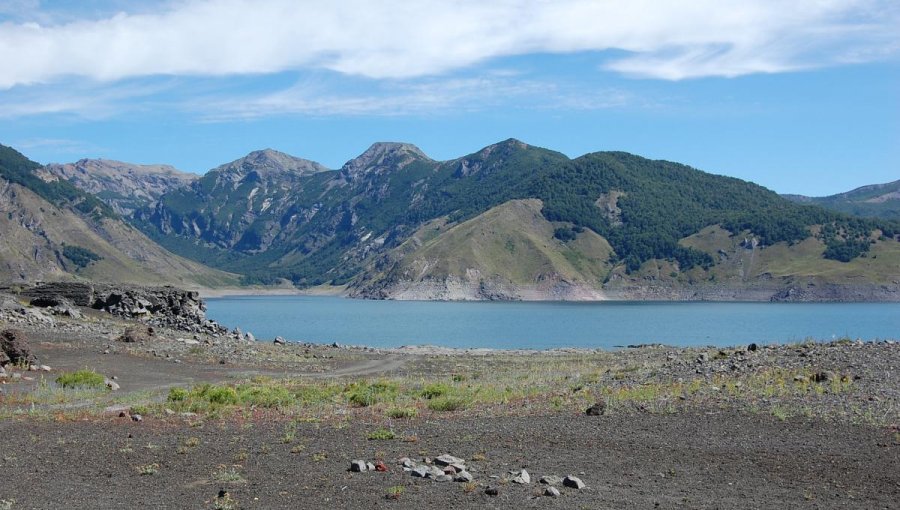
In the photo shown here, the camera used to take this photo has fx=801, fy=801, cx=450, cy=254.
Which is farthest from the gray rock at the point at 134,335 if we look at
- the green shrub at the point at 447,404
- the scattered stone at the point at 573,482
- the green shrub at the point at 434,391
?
the scattered stone at the point at 573,482

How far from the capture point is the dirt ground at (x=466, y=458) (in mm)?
14414

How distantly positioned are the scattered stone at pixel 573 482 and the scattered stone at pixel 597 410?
304 inches

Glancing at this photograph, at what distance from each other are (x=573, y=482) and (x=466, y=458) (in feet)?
10.1

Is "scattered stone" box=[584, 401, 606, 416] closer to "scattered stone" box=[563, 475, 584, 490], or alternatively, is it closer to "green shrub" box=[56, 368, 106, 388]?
"scattered stone" box=[563, 475, 584, 490]

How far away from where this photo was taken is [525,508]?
13.7 meters

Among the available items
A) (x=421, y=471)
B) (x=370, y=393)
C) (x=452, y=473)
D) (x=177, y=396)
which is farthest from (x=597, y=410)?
(x=177, y=396)

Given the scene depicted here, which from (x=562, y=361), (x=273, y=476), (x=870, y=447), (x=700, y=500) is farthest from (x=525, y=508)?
(x=562, y=361)

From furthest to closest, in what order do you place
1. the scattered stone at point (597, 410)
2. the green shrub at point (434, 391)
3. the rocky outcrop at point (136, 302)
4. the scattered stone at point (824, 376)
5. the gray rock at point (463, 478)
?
the rocky outcrop at point (136, 302)
the green shrub at point (434, 391)
the scattered stone at point (824, 376)
the scattered stone at point (597, 410)
the gray rock at point (463, 478)

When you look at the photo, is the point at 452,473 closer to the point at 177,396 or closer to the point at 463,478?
the point at 463,478

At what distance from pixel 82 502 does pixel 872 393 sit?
2074 centimetres

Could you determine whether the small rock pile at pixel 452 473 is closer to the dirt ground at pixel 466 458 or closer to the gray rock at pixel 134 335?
the dirt ground at pixel 466 458

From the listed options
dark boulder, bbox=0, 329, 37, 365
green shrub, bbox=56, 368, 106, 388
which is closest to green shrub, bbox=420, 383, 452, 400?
green shrub, bbox=56, 368, 106, 388

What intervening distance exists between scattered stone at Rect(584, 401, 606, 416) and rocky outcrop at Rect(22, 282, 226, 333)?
4326 cm

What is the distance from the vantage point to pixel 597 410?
22734mm
